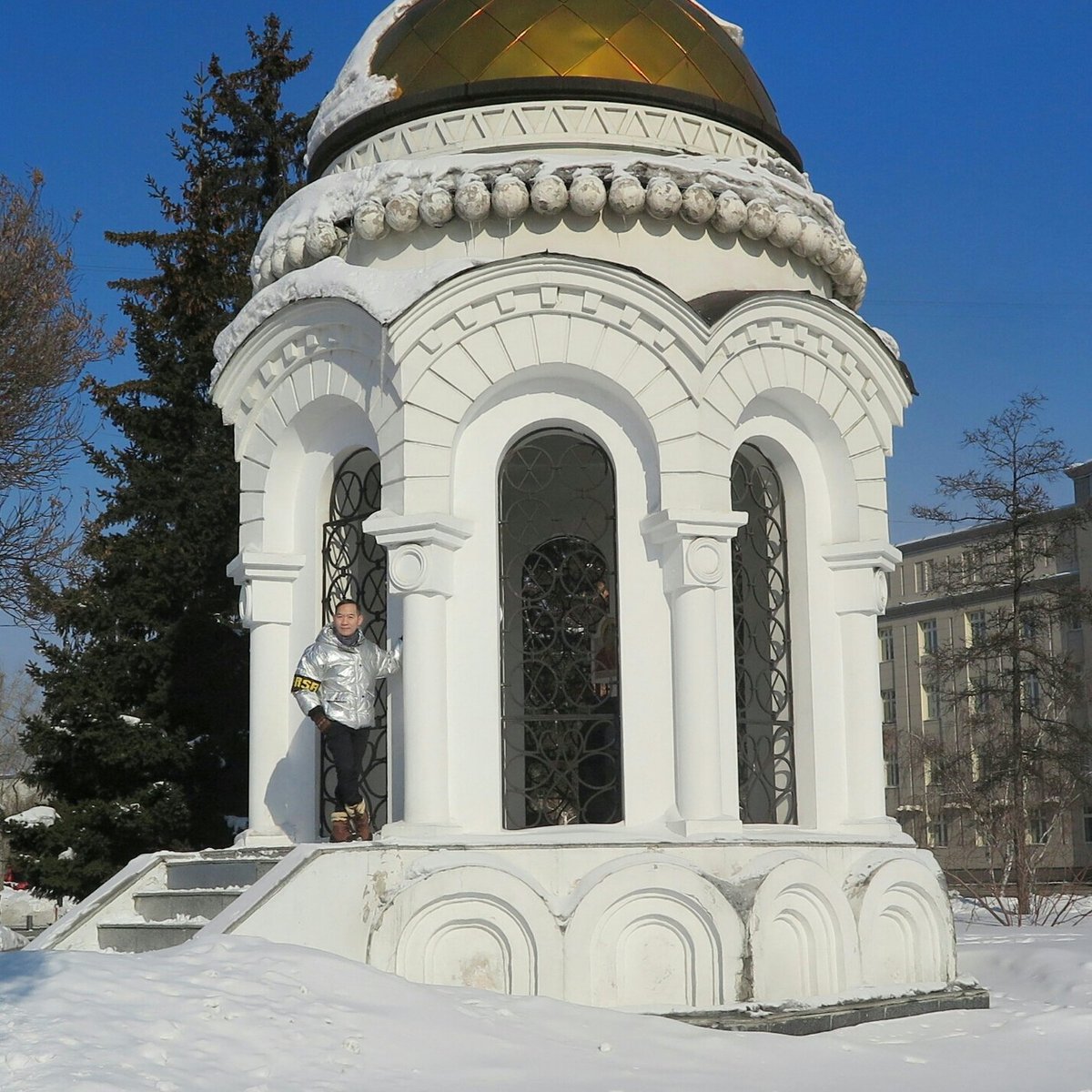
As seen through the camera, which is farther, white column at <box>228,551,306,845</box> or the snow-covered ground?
white column at <box>228,551,306,845</box>

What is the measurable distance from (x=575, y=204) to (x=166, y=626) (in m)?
10.2

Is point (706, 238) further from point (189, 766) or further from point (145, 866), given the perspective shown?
point (189, 766)

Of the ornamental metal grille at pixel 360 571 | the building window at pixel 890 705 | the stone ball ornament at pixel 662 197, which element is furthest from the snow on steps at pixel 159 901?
the building window at pixel 890 705

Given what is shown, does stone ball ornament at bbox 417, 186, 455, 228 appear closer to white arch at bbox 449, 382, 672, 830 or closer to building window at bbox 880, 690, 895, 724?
white arch at bbox 449, 382, 672, 830

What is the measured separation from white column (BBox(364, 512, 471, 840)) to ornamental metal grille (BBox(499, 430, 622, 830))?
50 cm

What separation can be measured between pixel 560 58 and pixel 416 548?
362cm

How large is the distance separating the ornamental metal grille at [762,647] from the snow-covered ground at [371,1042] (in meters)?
2.05

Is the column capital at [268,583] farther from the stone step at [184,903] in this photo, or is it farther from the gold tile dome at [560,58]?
the gold tile dome at [560,58]

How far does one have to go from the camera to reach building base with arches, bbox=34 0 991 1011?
8195 millimetres

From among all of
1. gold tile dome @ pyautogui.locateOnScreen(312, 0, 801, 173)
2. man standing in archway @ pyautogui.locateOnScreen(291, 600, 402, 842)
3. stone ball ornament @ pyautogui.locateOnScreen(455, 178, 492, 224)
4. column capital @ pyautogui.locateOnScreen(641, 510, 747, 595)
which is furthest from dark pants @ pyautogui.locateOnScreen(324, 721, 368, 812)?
gold tile dome @ pyautogui.locateOnScreen(312, 0, 801, 173)

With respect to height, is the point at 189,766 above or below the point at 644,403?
below

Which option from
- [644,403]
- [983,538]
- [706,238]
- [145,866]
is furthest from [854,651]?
[983,538]

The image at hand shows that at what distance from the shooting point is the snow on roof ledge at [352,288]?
9.02 metres

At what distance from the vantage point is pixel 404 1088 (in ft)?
18.7
